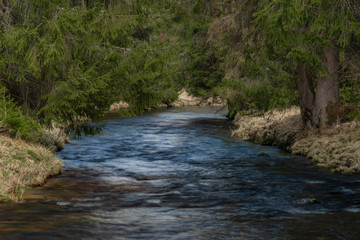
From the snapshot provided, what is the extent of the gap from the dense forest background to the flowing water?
6.95 ft

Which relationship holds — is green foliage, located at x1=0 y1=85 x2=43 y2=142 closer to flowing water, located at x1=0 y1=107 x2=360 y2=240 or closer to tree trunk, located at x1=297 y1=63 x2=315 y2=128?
flowing water, located at x1=0 y1=107 x2=360 y2=240

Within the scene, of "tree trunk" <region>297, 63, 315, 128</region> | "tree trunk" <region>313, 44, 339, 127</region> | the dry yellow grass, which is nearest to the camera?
the dry yellow grass

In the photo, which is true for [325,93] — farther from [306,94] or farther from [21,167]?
[21,167]

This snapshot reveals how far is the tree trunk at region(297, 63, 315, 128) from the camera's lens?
67.2 feet

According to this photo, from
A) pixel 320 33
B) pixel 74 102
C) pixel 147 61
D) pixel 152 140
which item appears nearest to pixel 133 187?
pixel 74 102

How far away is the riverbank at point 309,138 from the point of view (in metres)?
16.3

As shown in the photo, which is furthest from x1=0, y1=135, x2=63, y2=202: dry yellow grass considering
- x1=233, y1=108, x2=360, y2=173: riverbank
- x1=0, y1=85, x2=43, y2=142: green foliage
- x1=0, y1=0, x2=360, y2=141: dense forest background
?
x1=233, y1=108, x2=360, y2=173: riverbank

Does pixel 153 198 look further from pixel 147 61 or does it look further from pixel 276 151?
pixel 276 151

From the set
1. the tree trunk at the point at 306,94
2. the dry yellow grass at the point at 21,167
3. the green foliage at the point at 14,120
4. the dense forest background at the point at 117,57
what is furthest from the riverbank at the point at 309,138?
the green foliage at the point at 14,120

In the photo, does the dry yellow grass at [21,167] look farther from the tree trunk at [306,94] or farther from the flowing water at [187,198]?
the tree trunk at [306,94]

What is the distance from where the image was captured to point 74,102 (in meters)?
14.4

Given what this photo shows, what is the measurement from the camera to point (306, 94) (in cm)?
2061

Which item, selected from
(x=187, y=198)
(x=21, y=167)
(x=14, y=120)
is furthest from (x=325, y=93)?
(x=21, y=167)

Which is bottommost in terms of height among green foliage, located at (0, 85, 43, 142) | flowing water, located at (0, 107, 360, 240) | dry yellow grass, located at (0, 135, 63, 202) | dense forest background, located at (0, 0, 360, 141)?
flowing water, located at (0, 107, 360, 240)
